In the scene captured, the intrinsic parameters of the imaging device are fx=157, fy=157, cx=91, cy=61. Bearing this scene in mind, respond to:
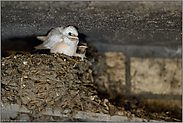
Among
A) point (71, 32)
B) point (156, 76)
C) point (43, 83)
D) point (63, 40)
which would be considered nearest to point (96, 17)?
point (71, 32)

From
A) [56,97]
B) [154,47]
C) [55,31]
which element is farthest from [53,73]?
[154,47]

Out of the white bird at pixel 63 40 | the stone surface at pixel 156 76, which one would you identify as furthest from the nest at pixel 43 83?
the stone surface at pixel 156 76

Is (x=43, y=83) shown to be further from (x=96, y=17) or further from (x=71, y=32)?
(x=96, y=17)

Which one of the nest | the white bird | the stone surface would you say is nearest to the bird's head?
the white bird

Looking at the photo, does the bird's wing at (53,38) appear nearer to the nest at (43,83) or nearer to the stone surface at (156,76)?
the nest at (43,83)

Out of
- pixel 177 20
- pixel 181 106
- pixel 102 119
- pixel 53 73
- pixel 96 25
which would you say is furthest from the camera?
pixel 181 106

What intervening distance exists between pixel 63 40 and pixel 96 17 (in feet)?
1.42

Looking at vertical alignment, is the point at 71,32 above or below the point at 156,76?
above

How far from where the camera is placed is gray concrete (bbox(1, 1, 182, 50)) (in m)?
1.03

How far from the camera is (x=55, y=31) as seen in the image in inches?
57.5

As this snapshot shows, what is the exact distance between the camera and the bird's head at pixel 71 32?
4.49ft

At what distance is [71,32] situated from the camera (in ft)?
4.52

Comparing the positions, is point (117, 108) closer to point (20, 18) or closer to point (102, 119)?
point (102, 119)

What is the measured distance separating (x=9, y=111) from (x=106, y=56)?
1.34 metres
